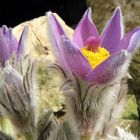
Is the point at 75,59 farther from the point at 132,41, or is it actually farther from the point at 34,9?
the point at 34,9

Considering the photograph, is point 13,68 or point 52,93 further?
point 52,93

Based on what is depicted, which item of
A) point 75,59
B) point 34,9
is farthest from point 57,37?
point 34,9

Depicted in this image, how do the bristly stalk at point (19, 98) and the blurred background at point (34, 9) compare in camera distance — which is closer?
the bristly stalk at point (19, 98)

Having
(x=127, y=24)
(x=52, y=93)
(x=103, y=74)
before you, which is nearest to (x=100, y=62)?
(x=103, y=74)

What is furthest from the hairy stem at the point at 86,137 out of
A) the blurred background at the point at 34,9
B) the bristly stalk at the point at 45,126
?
the blurred background at the point at 34,9

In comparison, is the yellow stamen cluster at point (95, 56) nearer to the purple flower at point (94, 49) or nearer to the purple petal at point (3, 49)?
the purple flower at point (94, 49)

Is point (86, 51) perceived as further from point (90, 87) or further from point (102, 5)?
point (102, 5)
